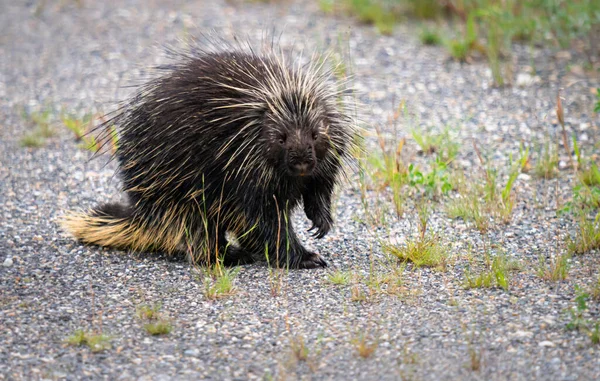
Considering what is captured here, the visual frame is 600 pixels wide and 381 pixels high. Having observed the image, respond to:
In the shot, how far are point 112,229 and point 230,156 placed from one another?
A: 1144 millimetres

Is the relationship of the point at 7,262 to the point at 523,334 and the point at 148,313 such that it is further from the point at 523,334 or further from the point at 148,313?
the point at 523,334

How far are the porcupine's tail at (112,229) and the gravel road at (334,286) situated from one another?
10cm

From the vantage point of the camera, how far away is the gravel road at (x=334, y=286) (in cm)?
423

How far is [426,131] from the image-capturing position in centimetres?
802

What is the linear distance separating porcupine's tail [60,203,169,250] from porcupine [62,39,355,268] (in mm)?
11

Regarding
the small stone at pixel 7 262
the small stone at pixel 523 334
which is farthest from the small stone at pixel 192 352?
the small stone at pixel 7 262

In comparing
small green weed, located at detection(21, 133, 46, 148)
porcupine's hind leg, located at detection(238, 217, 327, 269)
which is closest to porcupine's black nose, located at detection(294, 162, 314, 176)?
porcupine's hind leg, located at detection(238, 217, 327, 269)

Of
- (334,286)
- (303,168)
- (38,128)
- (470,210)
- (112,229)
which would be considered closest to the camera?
(303,168)

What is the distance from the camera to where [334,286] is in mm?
5223

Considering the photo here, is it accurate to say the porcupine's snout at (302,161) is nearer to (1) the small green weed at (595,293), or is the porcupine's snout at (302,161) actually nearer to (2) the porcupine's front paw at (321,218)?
(2) the porcupine's front paw at (321,218)

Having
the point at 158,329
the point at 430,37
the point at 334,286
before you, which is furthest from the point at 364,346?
the point at 430,37

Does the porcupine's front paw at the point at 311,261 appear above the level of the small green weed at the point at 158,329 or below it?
above

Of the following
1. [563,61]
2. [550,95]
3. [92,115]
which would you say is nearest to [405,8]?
[563,61]

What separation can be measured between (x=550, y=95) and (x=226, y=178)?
452 centimetres
